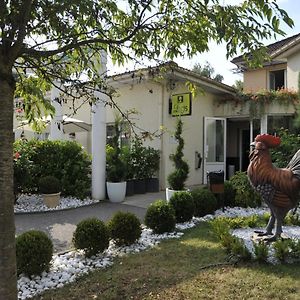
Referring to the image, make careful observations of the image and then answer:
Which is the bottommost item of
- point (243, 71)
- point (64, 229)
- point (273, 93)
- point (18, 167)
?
point (64, 229)

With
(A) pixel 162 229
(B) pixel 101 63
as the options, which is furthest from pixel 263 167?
(B) pixel 101 63

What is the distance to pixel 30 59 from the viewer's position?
3.41 meters

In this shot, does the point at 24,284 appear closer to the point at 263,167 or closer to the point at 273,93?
the point at 263,167

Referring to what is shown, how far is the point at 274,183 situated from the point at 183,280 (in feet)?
7.28

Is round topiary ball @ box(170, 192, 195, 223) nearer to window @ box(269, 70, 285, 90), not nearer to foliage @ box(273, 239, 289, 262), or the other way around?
foliage @ box(273, 239, 289, 262)

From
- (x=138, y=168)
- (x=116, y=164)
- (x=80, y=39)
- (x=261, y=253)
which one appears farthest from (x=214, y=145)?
(x=80, y=39)

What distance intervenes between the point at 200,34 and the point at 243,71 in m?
17.9

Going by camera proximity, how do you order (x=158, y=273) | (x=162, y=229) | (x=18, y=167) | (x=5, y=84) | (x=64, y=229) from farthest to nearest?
1. (x=18, y=167)
2. (x=64, y=229)
3. (x=162, y=229)
4. (x=158, y=273)
5. (x=5, y=84)

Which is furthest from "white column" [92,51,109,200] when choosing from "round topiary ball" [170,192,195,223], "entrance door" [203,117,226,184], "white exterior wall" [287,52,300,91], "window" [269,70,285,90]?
"window" [269,70,285,90]

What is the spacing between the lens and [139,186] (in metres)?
12.1

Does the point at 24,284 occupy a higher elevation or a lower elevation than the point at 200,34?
lower

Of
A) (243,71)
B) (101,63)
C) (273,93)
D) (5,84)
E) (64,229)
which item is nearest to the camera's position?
(5,84)

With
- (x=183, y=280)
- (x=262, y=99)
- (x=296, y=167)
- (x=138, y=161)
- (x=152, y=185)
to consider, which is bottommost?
(x=183, y=280)

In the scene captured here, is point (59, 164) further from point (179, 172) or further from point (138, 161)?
point (179, 172)
